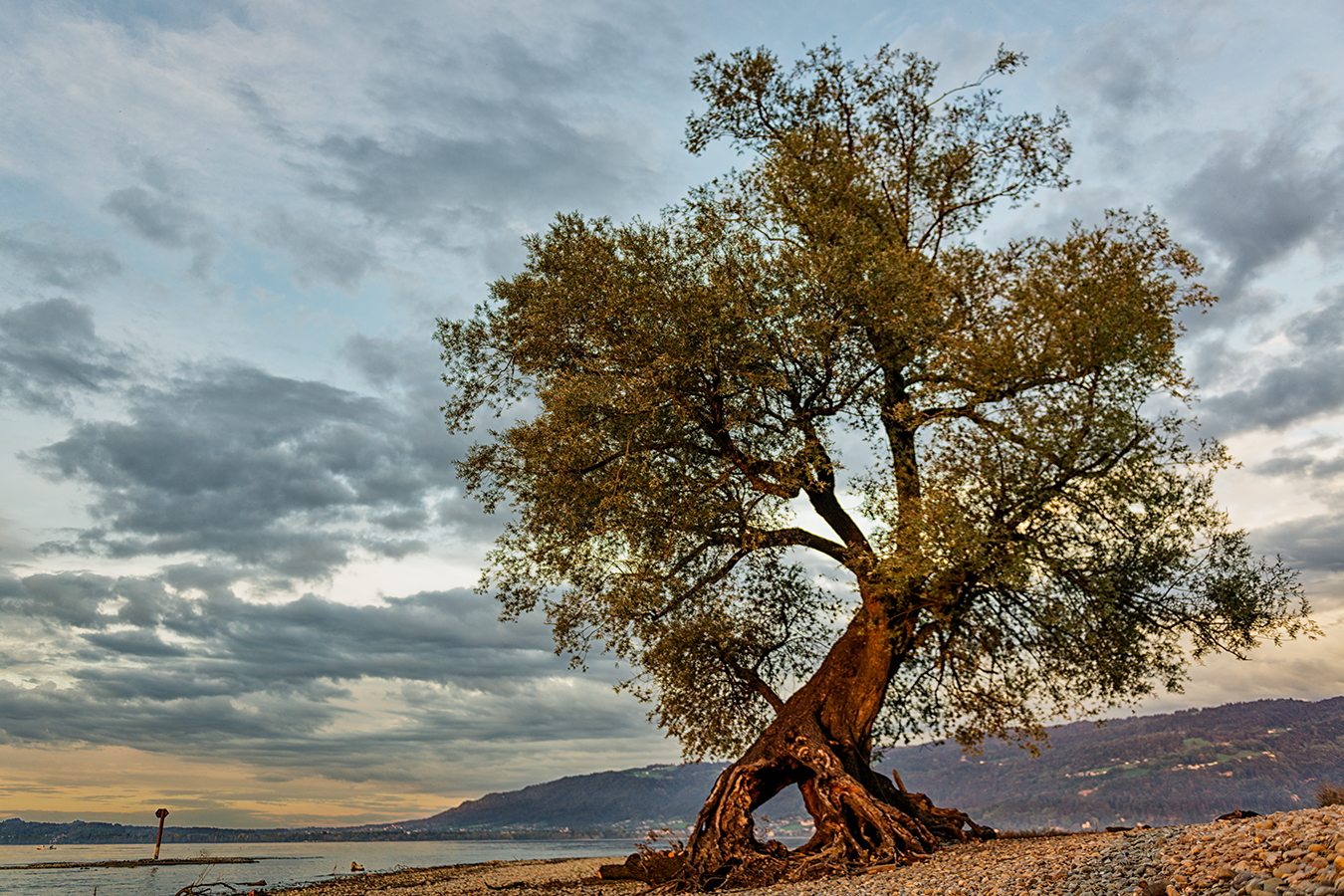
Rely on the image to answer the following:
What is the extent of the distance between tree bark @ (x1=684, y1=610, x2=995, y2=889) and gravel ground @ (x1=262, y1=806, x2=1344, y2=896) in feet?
3.83

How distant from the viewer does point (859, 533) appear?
19547mm

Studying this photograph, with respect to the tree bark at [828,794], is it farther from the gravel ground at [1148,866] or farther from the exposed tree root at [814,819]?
the gravel ground at [1148,866]

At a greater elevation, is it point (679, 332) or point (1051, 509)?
point (679, 332)

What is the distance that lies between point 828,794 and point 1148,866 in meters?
8.37

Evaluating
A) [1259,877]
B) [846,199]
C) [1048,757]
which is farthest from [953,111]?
Answer: [1048,757]

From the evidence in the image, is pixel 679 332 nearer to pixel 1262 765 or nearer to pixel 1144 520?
pixel 1144 520

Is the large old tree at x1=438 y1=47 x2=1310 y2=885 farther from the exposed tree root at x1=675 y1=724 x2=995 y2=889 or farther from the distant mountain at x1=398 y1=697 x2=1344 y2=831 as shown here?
the distant mountain at x1=398 y1=697 x2=1344 y2=831

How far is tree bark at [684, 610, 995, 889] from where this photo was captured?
643 inches

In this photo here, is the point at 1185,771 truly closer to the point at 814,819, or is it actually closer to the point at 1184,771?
the point at 1184,771

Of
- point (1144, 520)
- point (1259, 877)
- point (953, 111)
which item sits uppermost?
point (953, 111)

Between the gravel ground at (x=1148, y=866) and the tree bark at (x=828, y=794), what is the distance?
117 centimetres

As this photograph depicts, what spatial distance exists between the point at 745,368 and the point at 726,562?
544 cm

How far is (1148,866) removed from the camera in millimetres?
9773

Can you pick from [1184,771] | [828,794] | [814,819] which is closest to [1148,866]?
[828,794]
